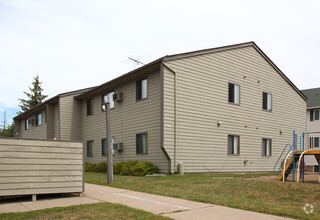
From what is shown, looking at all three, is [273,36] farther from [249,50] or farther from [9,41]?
[9,41]

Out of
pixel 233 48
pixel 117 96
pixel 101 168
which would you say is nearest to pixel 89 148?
pixel 101 168

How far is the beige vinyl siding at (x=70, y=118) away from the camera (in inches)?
931

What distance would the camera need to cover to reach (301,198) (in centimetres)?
836

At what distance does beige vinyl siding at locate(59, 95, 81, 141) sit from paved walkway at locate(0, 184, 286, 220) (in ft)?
49.4

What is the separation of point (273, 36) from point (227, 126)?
5.52m

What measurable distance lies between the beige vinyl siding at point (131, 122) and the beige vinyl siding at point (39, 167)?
7.67m

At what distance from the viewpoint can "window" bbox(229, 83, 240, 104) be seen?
1912 centimetres

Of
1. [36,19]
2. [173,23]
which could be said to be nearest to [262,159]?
[173,23]

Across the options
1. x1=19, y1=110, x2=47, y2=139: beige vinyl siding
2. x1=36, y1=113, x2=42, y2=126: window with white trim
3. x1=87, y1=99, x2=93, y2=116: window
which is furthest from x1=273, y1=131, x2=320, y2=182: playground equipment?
x1=36, y1=113, x2=42, y2=126: window with white trim

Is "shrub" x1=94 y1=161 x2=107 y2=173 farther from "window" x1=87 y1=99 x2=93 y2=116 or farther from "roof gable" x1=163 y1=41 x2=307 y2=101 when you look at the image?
"roof gable" x1=163 y1=41 x2=307 y2=101

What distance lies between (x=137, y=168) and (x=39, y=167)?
7965mm

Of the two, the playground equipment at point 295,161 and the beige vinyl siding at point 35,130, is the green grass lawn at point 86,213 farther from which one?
the beige vinyl siding at point 35,130

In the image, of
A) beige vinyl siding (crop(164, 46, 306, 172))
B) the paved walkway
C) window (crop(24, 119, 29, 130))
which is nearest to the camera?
the paved walkway

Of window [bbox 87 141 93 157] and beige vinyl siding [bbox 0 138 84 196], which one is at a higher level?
beige vinyl siding [bbox 0 138 84 196]
